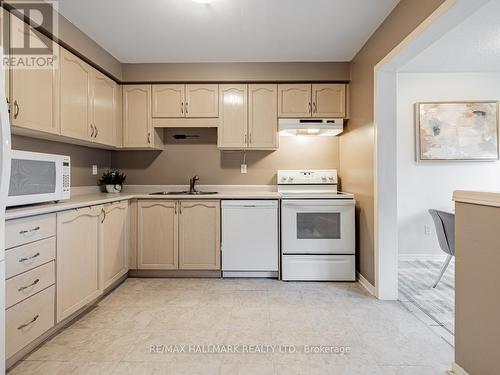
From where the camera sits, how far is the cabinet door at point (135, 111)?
3.30 metres

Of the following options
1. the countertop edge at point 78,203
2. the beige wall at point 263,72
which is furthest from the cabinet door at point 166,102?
the countertop edge at point 78,203

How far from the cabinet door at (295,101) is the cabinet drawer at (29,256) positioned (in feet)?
8.18

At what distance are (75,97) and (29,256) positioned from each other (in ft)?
4.65

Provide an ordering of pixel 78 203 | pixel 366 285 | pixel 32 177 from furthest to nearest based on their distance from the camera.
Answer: pixel 366 285, pixel 78 203, pixel 32 177

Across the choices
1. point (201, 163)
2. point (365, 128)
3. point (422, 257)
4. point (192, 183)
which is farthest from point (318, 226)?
point (422, 257)

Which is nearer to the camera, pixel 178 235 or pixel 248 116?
pixel 178 235

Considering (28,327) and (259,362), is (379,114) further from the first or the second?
(28,327)

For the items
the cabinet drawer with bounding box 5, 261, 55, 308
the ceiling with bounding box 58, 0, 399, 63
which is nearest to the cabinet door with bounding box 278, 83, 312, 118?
the ceiling with bounding box 58, 0, 399, 63

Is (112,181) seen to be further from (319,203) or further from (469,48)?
Answer: (469,48)

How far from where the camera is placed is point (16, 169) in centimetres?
170

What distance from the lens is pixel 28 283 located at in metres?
1.67

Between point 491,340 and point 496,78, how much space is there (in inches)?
146

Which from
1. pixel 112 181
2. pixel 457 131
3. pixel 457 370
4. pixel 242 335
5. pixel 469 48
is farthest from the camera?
pixel 457 131

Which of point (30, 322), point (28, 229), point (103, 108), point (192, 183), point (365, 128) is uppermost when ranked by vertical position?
point (103, 108)
